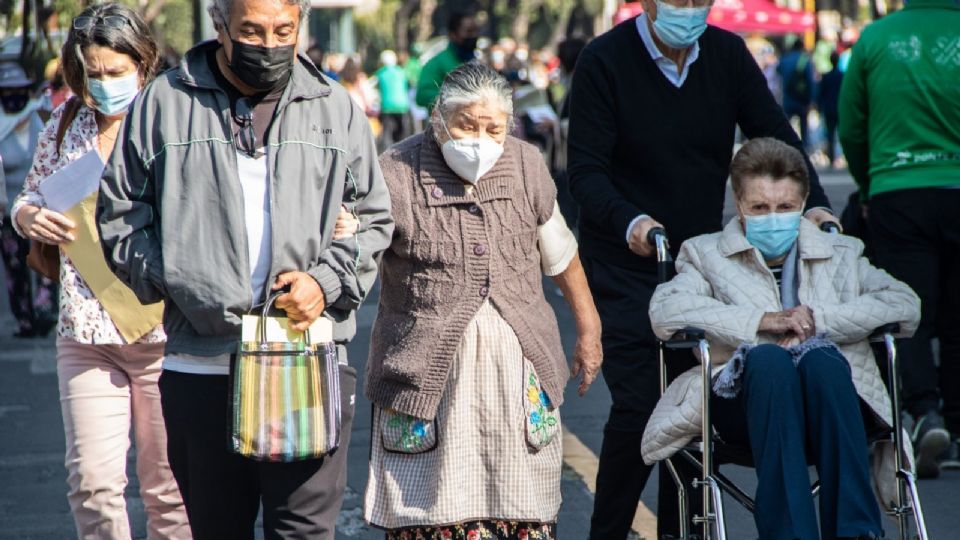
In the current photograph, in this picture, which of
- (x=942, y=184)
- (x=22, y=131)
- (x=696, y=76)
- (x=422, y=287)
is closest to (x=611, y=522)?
(x=422, y=287)

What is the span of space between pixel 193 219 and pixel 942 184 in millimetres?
3772

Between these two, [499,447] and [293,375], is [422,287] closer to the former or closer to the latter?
[499,447]

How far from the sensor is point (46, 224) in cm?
449

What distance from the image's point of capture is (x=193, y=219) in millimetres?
3637

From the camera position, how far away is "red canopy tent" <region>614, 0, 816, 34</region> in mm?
35344

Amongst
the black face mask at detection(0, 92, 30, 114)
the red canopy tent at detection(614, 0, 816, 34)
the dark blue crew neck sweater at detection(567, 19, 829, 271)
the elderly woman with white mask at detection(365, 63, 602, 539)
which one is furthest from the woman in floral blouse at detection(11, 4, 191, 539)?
the red canopy tent at detection(614, 0, 816, 34)

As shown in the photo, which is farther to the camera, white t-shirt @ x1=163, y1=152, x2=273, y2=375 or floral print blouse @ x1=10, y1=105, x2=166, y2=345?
floral print blouse @ x1=10, y1=105, x2=166, y2=345

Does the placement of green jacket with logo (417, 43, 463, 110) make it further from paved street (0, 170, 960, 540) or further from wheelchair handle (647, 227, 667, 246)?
wheelchair handle (647, 227, 667, 246)

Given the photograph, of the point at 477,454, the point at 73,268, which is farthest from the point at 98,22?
the point at 477,454

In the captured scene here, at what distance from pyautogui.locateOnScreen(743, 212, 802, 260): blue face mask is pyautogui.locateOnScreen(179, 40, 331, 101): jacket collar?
4.74 ft

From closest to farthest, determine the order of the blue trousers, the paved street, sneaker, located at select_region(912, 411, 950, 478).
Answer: the blue trousers
the paved street
sneaker, located at select_region(912, 411, 950, 478)

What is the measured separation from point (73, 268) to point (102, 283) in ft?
0.40

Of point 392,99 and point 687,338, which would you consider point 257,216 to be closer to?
point 687,338

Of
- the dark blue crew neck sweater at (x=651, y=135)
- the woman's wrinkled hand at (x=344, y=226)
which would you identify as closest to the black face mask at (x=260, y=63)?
the woman's wrinkled hand at (x=344, y=226)
